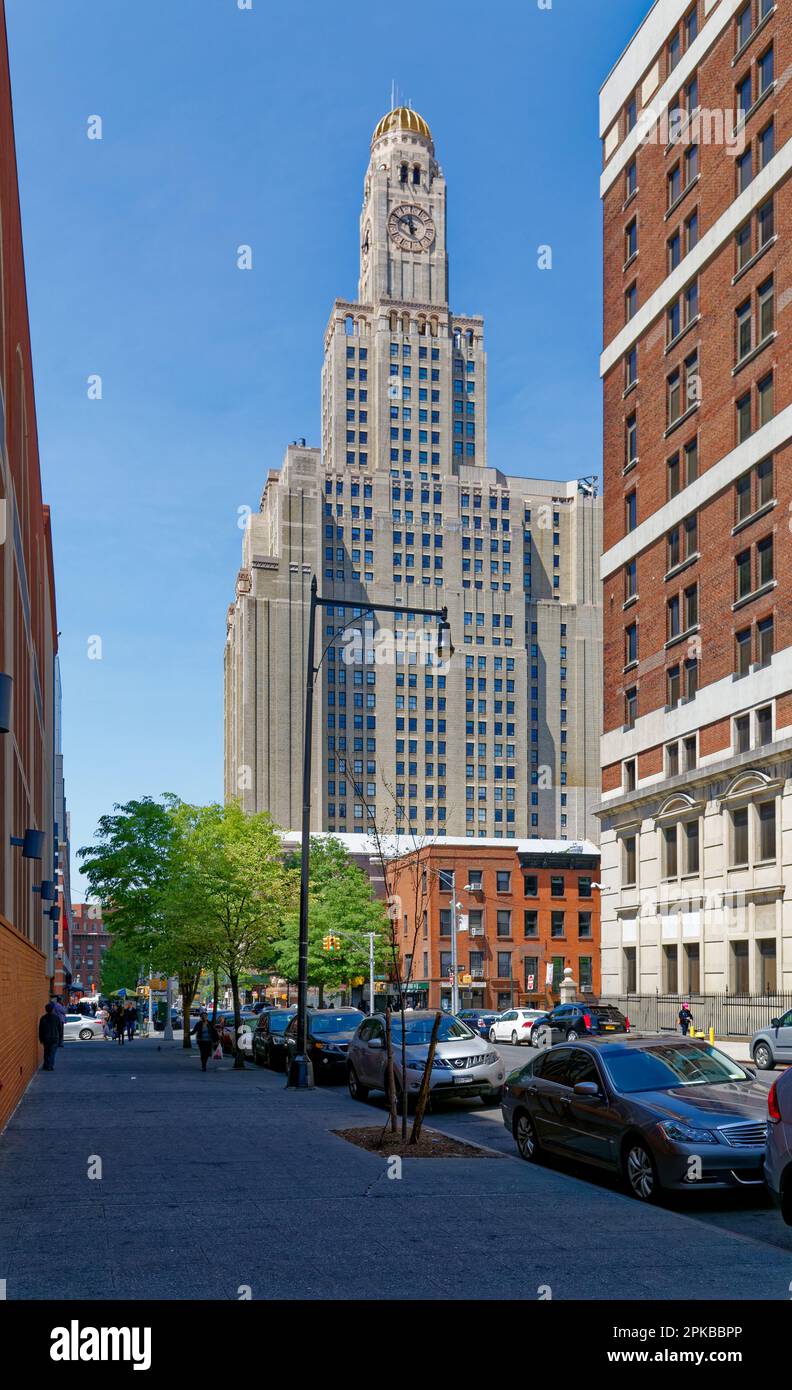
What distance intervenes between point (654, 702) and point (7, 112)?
1322 inches

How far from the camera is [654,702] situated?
48906 millimetres

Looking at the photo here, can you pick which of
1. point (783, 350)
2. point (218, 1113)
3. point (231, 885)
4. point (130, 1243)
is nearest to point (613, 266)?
point (783, 350)

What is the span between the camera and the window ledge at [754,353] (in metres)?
41.2

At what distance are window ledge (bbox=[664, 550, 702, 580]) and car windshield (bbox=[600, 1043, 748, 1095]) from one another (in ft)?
108

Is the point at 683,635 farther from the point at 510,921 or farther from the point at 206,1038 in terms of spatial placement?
the point at 510,921

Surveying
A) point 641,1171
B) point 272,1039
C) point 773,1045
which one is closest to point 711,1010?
point 773,1045

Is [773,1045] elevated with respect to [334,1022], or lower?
lower

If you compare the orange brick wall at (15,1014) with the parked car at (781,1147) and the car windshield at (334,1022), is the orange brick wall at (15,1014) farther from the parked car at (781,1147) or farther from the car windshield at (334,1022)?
the parked car at (781,1147)

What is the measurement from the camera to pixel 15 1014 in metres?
21.7

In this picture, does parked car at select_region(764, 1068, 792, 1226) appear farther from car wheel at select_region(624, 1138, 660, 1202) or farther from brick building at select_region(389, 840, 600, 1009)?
brick building at select_region(389, 840, 600, 1009)

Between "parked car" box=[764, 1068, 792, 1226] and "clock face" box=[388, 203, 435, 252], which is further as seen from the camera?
"clock face" box=[388, 203, 435, 252]

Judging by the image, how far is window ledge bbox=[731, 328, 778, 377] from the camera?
41.2 m

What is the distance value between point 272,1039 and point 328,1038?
572cm

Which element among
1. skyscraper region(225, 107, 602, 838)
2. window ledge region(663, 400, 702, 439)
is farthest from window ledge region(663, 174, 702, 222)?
skyscraper region(225, 107, 602, 838)
